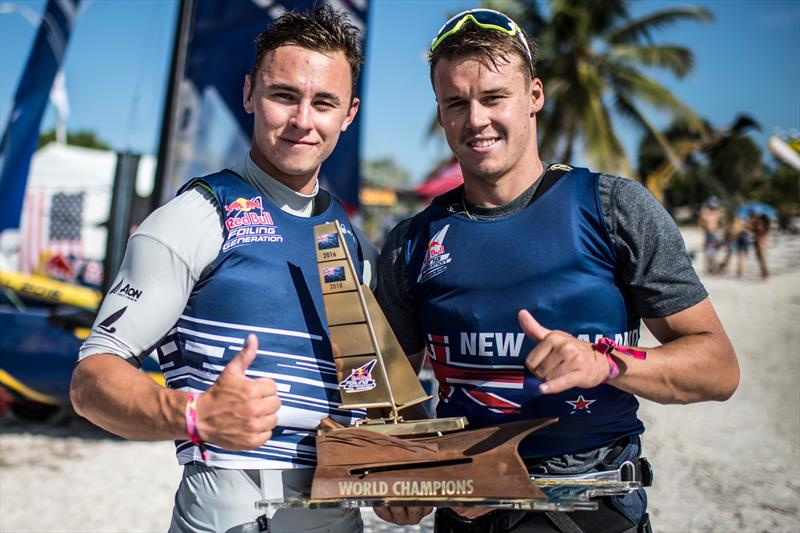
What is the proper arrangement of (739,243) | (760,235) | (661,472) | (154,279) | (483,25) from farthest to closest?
(739,243)
(760,235)
(661,472)
(483,25)
(154,279)

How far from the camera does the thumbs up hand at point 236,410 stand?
1.41 m

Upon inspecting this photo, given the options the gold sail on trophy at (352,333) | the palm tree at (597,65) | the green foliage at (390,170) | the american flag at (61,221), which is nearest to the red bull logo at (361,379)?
the gold sail on trophy at (352,333)

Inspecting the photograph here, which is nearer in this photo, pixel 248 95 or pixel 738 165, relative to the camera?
pixel 248 95

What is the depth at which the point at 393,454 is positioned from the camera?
1.61m

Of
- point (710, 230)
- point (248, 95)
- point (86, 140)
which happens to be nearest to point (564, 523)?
point (248, 95)

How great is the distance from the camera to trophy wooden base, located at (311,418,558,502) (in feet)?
5.11

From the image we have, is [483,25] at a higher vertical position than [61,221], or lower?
lower

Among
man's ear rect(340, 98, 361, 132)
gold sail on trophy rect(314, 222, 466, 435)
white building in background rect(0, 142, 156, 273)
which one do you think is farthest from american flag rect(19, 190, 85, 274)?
gold sail on trophy rect(314, 222, 466, 435)

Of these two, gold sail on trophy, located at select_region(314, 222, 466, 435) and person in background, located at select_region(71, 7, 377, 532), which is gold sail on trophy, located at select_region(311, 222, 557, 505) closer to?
gold sail on trophy, located at select_region(314, 222, 466, 435)

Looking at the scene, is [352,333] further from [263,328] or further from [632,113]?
[632,113]

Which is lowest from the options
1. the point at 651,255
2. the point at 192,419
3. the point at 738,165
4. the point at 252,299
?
the point at 192,419

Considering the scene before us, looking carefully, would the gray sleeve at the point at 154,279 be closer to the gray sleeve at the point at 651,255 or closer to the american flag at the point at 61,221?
the gray sleeve at the point at 651,255

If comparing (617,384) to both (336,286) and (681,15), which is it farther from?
(681,15)

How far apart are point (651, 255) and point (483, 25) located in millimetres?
801
